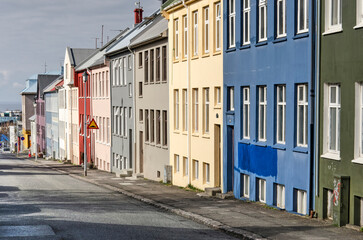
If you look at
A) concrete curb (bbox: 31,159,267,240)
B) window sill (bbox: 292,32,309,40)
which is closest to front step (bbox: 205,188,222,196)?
concrete curb (bbox: 31,159,267,240)

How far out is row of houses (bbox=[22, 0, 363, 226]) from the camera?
1703 centimetres

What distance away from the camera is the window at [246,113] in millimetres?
23891

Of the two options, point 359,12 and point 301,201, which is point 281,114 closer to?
point 301,201

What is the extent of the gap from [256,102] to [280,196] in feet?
10.9

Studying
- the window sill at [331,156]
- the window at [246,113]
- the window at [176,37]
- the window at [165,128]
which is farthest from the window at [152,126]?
the window sill at [331,156]

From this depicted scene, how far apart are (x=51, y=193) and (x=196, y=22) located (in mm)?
9723

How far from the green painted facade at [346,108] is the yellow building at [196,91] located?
9157 millimetres

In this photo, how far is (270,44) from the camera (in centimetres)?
2173

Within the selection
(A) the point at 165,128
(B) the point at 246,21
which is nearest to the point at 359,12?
(B) the point at 246,21

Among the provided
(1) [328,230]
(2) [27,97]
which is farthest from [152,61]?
(2) [27,97]

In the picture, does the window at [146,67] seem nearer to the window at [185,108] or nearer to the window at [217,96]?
the window at [185,108]

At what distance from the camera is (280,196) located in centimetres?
2131

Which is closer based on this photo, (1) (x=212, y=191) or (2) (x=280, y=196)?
(2) (x=280, y=196)

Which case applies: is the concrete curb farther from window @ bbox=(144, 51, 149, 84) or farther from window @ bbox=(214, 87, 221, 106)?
window @ bbox=(144, 51, 149, 84)
